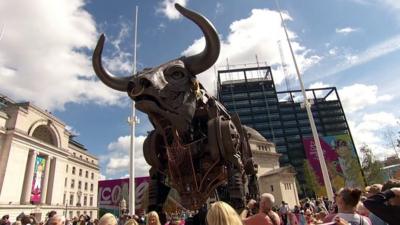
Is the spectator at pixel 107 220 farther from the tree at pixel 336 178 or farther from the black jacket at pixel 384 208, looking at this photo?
the tree at pixel 336 178

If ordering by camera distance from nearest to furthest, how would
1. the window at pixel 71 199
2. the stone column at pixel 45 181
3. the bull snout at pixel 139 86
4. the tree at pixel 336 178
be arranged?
the bull snout at pixel 139 86
the tree at pixel 336 178
the stone column at pixel 45 181
the window at pixel 71 199

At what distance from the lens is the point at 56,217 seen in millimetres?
3668

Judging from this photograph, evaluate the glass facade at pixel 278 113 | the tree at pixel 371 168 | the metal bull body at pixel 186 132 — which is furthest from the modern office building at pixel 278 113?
the metal bull body at pixel 186 132

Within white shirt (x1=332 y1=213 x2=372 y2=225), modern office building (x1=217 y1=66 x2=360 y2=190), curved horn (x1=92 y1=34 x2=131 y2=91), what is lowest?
white shirt (x1=332 y1=213 x2=372 y2=225)

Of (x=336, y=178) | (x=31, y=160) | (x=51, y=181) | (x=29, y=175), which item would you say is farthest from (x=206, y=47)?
(x=51, y=181)

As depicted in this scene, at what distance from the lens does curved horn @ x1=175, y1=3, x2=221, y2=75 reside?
458 cm

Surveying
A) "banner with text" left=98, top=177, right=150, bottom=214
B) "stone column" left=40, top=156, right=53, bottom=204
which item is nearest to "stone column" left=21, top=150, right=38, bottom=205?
"stone column" left=40, top=156, right=53, bottom=204

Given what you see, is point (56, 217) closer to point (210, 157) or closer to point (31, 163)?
point (210, 157)

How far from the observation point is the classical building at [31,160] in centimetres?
4066

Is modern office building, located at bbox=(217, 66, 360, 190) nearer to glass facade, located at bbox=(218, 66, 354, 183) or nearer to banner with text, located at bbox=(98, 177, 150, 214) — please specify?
glass facade, located at bbox=(218, 66, 354, 183)

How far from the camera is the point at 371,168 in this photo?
151 ft

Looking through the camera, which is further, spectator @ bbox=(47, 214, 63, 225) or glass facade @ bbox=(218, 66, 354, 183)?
glass facade @ bbox=(218, 66, 354, 183)

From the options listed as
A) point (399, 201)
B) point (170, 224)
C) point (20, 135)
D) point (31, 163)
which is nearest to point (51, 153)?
point (31, 163)

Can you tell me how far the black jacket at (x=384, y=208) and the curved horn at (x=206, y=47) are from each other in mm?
3019
